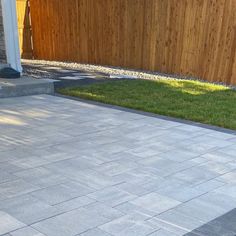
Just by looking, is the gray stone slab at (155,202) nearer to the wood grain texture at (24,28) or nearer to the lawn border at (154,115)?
the lawn border at (154,115)

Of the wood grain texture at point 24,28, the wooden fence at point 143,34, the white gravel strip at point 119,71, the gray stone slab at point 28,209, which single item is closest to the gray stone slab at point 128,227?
the gray stone slab at point 28,209

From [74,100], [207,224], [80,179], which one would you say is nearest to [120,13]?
[74,100]

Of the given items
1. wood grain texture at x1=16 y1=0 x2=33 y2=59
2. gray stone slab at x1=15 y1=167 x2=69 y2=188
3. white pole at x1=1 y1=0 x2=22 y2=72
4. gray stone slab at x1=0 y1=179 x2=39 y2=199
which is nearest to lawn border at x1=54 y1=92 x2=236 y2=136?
white pole at x1=1 y1=0 x2=22 y2=72

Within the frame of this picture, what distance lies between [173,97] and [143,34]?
336 cm

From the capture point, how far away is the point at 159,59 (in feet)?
29.8

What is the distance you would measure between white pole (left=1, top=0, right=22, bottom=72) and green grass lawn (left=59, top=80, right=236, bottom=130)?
1.54 m

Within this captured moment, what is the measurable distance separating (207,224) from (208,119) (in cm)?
276

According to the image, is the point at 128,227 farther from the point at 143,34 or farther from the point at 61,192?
the point at 143,34

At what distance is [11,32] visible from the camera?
7566 mm

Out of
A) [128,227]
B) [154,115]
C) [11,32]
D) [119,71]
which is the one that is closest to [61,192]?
Answer: [128,227]

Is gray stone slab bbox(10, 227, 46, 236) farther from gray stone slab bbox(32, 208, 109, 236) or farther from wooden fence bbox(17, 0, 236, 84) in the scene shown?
wooden fence bbox(17, 0, 236, 84)

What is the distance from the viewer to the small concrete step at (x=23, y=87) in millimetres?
6218

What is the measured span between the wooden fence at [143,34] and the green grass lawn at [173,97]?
2.51ft

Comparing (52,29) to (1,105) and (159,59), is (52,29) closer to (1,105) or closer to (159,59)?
(159,59)
